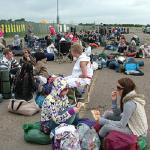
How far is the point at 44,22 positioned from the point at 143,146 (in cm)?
4828

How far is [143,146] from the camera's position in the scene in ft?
20.6

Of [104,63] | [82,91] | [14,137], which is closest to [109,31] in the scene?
[104,63]

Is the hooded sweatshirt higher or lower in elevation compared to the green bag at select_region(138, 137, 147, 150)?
higher

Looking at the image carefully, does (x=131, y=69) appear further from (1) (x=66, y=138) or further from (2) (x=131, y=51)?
(1) (x=66, y=138)

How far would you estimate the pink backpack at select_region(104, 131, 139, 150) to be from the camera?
5.70m

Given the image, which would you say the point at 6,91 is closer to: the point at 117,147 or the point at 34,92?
the point at 34,92

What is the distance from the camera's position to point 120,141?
5758 mm

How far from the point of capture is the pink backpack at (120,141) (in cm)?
570

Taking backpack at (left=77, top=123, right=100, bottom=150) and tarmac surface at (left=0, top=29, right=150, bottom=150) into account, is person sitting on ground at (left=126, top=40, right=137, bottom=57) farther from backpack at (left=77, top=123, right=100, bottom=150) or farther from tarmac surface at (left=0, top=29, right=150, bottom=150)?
backpack at (left=77, top=123, right=100, bottom=150)

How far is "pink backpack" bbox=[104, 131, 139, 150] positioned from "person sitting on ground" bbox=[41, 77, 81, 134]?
2.77 ft

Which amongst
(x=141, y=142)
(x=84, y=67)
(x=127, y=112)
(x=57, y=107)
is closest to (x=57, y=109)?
(x=57, y=107)

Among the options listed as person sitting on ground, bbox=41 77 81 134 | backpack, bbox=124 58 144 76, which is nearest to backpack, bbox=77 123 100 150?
person sitting on ground, bbox=41 77 81 134

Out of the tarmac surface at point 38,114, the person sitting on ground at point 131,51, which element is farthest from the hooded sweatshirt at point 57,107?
the person sitting on ground at point 131,51

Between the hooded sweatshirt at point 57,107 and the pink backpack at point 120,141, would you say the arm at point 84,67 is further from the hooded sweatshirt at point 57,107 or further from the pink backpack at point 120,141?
the pink backpack at point 120,141
